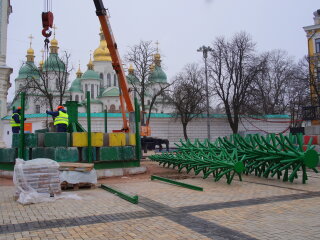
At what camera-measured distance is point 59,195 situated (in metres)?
8.48

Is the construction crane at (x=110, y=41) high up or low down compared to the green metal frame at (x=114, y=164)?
up

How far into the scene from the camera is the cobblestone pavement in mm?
5320

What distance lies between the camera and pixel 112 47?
51.2 feet

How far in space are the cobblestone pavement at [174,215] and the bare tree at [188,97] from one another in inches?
1025

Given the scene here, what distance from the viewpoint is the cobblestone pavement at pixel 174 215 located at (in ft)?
17.5

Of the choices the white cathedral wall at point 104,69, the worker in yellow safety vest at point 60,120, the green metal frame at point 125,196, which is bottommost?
the green metal frame at point 125,196

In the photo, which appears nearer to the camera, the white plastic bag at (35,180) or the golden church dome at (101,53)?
the white plastic bag at (35,180)

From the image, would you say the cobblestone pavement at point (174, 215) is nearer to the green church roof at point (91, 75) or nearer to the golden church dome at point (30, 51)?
the green church roof at point (91, 75)

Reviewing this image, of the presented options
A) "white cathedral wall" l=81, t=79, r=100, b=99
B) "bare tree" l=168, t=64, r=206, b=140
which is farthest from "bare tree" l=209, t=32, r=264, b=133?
"white cathedral wall" l=81, t=79, r=100, b=99

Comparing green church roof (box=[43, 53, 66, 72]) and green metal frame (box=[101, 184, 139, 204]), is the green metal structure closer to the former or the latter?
green metal frame (box=[101, 184, 139, 204])

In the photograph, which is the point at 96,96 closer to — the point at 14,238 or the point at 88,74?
the point at 88,74

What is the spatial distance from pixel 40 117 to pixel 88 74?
1366 inches

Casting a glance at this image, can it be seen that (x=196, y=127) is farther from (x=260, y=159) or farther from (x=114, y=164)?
(x=260, y=159)

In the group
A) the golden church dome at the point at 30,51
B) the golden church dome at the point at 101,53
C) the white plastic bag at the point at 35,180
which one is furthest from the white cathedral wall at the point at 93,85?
the white plastic bag at the point at 35,180
